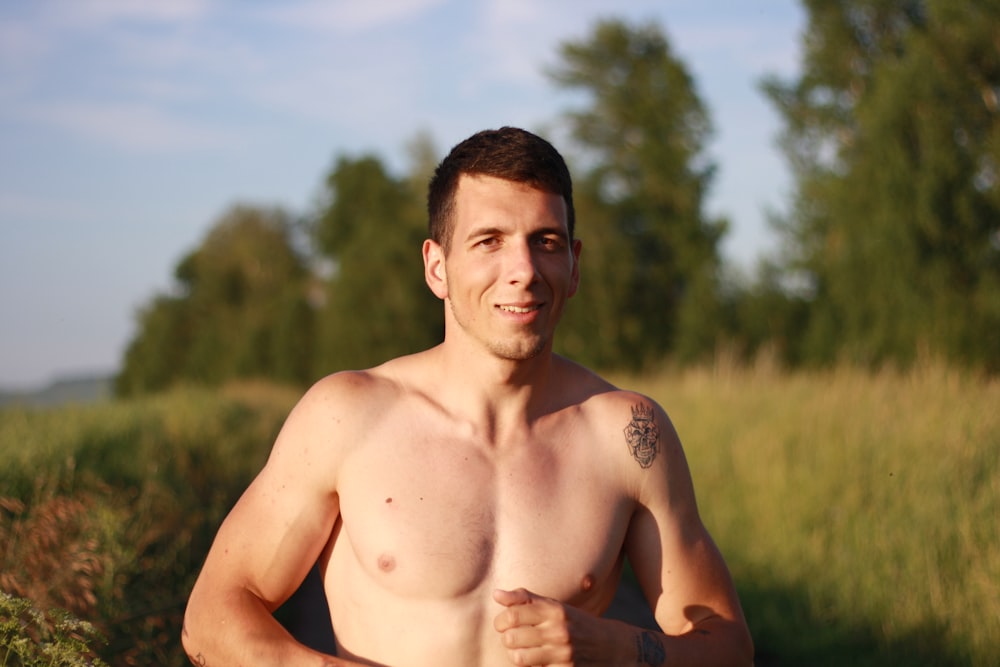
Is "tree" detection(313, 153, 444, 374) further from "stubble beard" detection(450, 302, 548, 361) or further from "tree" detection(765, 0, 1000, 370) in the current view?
"stubble beard" detection(450, 302, 548, 361)

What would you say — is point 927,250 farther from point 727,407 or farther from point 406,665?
point 406,665

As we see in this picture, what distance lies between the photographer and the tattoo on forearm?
2822 millimetres

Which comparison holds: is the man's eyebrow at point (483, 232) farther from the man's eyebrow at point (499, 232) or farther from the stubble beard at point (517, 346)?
the stubble beard at point (517, 346)

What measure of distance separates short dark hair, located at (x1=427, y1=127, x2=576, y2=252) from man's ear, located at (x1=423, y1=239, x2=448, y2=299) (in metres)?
0.02

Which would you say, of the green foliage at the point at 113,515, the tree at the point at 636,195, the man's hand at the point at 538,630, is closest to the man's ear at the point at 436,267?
the man's hand at the point at 538,630

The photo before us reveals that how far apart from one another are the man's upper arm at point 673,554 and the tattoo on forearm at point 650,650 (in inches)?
8.1

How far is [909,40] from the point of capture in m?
15.5

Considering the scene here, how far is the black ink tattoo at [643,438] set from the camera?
3148mm

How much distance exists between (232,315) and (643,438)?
3440 centimetres

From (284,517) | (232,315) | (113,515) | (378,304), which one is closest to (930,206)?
(113,515)

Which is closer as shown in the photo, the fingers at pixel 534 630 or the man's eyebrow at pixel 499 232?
the fingers at pixel 534 630

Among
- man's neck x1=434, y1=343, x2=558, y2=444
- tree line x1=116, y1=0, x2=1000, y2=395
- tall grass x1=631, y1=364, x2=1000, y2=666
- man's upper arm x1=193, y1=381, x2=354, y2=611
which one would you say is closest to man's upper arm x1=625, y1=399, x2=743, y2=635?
man's neck x1=434, y1=343, x2=558, y2=444

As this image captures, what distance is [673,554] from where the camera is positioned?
3.10m

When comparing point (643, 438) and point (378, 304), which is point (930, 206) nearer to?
point (643, 438)
